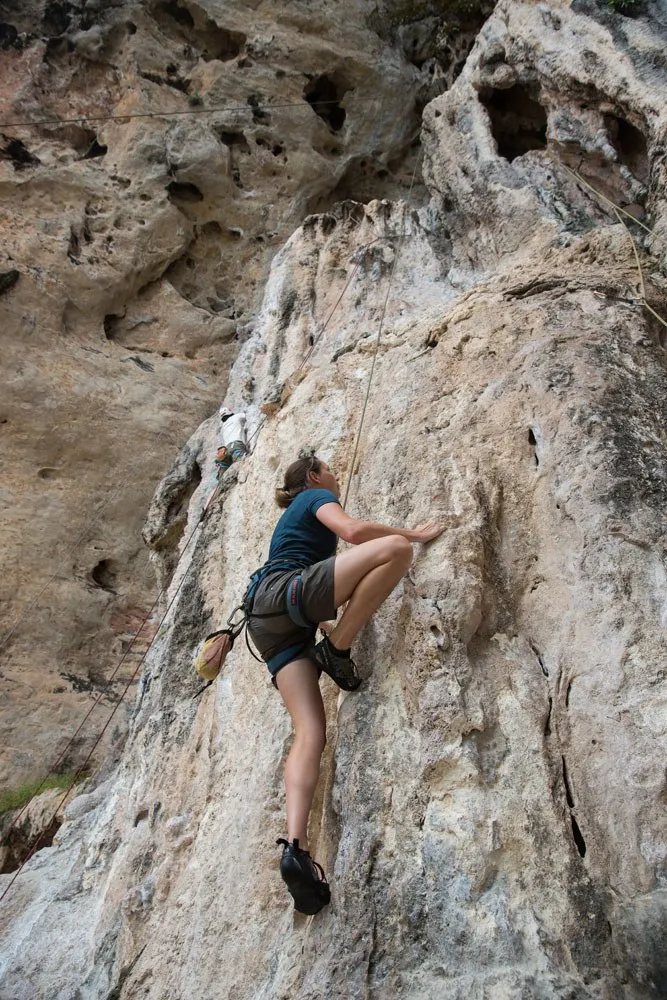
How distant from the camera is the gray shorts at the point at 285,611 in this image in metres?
3.51

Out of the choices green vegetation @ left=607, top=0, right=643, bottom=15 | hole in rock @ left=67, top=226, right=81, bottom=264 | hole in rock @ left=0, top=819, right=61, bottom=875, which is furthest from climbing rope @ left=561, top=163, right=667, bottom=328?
hole in rock @ left=67, top=226, right=81, bottom=264

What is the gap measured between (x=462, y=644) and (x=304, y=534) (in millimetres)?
981

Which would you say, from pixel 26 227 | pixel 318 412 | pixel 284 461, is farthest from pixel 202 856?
pixel 26 227

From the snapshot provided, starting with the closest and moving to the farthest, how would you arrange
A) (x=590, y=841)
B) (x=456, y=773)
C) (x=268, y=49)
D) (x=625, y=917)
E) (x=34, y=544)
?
1. (x=625, y=917)
2. (x=590, y=841)
3. (x=456, y=773)
4. (x=34, y=544)
5. (x=268, y=49)

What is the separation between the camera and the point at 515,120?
26.2ft

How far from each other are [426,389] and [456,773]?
2681 mm

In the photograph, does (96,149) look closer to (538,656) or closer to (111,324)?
(111,324)

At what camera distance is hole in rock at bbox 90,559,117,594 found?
9172 mm

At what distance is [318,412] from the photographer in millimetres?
5848

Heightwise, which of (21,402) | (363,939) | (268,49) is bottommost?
(21,402)

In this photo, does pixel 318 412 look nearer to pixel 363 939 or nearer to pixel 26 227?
pixel 363 939

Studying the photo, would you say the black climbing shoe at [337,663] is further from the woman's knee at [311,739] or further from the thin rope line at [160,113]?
the thin rope line at [160,113]

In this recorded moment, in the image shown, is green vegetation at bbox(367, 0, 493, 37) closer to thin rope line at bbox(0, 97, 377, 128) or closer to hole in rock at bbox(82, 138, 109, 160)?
thin rope line at bbox(0, 97, 377, 128)

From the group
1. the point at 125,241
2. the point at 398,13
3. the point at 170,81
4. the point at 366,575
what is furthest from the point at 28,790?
the point at 398,13
